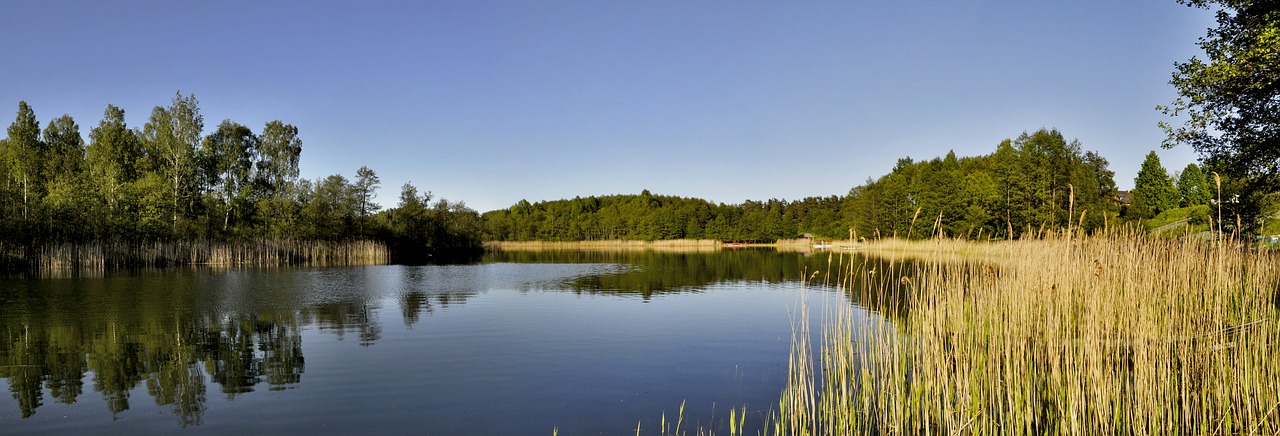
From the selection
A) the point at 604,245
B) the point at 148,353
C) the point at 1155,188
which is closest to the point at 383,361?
the point at 148,353

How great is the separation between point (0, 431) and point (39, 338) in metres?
6.64

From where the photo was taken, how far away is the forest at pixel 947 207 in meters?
44.9

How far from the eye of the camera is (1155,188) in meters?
67.6

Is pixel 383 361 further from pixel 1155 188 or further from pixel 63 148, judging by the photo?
pixel 1155 188

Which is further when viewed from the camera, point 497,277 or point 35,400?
point 497,277

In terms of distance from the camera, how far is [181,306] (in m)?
16.3

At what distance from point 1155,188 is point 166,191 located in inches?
3312

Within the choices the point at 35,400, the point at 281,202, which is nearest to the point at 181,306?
the point at 35,400

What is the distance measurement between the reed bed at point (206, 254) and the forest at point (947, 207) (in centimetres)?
3134

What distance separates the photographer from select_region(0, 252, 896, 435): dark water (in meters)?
7.03

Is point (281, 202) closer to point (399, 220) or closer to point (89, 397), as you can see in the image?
point (399, 220)

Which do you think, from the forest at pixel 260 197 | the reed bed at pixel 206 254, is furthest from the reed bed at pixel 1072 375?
the reed bed at pixel 206 254

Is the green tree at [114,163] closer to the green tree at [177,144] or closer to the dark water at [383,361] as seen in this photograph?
the green tree at [177,144]

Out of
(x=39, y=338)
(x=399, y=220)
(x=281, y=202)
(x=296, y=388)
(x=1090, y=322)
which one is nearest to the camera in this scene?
(x=1090, y=322)
